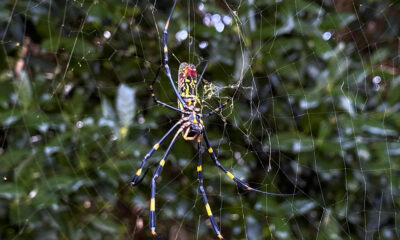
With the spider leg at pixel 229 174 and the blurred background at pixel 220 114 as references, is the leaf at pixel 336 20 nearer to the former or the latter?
the blurred background at pixel 220 114

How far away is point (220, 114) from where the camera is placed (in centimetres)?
168

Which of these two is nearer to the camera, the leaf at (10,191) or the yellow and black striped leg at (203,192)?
the leaf at (10,191)

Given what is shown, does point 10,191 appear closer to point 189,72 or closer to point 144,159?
point 144,159

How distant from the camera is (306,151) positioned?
1.66m

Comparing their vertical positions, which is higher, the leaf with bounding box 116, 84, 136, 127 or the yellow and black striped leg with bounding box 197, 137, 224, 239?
the leaf with bounding box 116, 84, 136, 127

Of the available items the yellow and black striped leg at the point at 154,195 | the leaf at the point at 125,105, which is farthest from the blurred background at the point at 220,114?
the yellow and black striped leg at the point at 154,195

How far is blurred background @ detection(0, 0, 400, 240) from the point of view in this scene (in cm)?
161

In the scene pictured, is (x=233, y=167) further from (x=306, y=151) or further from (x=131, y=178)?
(x=131, y=178)

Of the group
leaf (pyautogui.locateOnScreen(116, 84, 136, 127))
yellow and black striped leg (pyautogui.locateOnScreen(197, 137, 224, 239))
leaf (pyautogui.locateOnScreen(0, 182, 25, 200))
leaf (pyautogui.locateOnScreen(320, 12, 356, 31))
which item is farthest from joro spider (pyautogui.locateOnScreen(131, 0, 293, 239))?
leaf (pyautogui.locateOnScreen(320, 12, 356, 31))

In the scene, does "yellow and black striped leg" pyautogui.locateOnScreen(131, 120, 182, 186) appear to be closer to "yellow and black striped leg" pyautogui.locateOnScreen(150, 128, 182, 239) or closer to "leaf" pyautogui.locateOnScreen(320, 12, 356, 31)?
"yellow and black striped leg" pyautogui.locateOnScreen(150, 128, 182, 239)

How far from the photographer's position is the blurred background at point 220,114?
1.61 meters

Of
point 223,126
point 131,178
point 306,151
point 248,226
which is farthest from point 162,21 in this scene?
point 248,226

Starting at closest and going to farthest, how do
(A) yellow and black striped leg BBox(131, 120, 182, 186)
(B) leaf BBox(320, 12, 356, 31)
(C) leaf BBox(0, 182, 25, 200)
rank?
1. (C) leaf BBox(0, 182, 25, 200)
2. (A) yellow and black striped leg BBox(131, 120, 182, 186)
3. (B) leaf BBox(320, 12, 356, 31)

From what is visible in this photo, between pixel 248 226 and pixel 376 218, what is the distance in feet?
1.76
